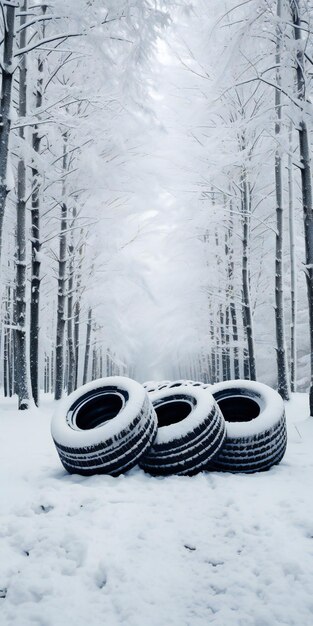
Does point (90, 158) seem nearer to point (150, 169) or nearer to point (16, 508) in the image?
point (150, 169)

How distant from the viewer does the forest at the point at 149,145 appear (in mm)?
5953

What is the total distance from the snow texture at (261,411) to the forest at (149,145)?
2.29 meters

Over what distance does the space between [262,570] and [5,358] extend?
21533mm

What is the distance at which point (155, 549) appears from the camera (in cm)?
254

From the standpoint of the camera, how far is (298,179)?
13.0 meters

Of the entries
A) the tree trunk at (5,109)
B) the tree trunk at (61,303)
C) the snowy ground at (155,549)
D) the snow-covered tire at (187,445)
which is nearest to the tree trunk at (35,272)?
the tree trunk at (61,303)

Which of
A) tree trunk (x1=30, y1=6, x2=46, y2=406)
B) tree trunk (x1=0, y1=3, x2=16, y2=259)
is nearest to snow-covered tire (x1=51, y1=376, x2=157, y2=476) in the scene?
tree trunk (x1=0, y1=3, x2=16, y2=259)

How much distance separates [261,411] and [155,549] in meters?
2.42

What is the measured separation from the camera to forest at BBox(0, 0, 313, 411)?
595 cm

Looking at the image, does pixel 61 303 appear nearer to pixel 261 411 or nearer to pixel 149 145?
pixel 149 145

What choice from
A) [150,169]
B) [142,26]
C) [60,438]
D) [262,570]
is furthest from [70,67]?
[262,570]

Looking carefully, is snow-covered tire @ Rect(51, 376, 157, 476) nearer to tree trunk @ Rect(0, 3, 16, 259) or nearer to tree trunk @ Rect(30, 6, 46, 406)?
tree trunk @ Rect(0, 3, 16, 259)

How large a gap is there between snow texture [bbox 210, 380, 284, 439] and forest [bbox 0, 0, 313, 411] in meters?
2.29

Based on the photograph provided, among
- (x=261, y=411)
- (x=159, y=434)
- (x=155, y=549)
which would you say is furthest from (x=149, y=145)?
(x=155, y=549)
